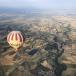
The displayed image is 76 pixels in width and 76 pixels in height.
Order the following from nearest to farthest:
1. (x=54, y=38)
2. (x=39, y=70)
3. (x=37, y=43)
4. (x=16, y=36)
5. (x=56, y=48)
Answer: (x=16, y=36) → (x=39, y=70) → (x=56, y=48) → (x=37, y=43) → (x=54, y=38)

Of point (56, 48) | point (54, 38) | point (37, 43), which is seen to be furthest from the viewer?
point (54, 38)

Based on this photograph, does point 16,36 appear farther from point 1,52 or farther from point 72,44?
point 72,44

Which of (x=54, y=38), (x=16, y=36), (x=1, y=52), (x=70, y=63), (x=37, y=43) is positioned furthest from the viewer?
(x=54, y=38)

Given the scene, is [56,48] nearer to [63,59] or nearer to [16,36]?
[63,59]

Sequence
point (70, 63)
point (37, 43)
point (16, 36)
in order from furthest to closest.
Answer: point (37, 43)
point (70, 63)
point (16, 36)

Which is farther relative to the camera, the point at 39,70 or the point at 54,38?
the point at 54,38

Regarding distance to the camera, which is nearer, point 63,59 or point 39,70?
point 39,70

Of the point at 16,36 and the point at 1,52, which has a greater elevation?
the point at 16,36

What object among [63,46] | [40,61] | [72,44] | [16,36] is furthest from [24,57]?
[72,44]

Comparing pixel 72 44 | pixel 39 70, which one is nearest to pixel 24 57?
pixel 39 70
